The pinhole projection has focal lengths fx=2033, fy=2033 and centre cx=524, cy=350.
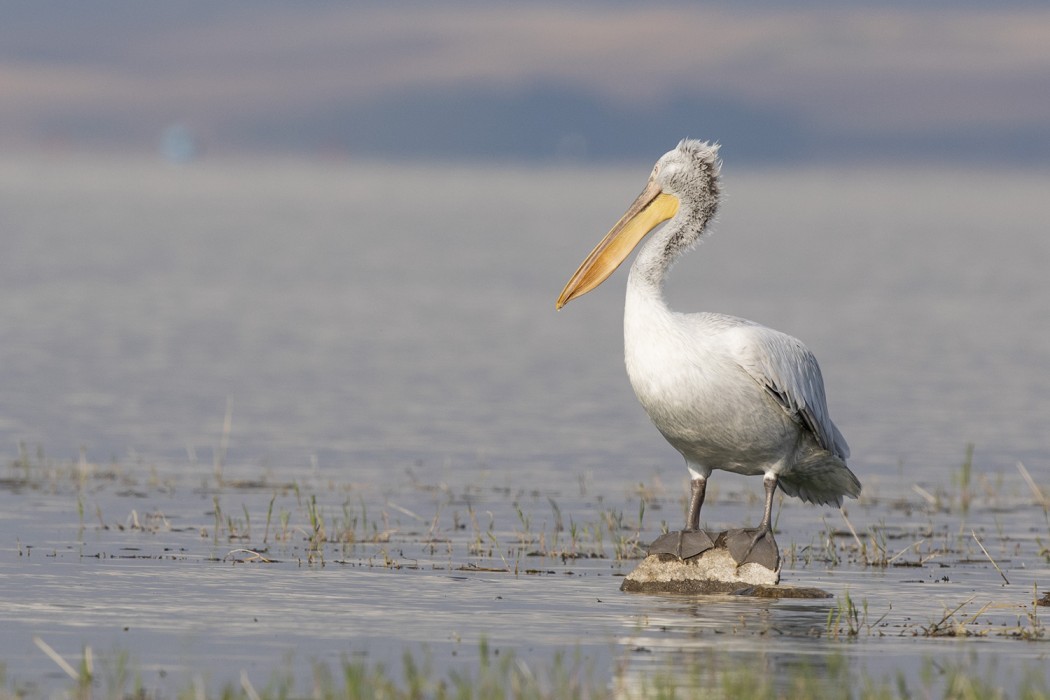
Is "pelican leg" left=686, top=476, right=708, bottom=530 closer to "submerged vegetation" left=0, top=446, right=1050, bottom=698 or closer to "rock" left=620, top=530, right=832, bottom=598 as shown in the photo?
"rock" left=620, top=530, right=832, bottom=598

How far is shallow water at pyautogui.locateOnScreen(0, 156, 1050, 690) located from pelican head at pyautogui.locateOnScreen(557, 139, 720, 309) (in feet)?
5.64

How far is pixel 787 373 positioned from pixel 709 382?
1.66 feet

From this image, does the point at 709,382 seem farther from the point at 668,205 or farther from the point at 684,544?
the point at 668,205

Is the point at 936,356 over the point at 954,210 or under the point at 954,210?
under

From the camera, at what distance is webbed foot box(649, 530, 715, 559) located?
10695mm

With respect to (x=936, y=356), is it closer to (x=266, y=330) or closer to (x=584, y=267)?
(x=266, y=330)

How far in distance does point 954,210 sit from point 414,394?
145 metres

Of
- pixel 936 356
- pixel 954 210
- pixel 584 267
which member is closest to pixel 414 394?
pixel 936 356

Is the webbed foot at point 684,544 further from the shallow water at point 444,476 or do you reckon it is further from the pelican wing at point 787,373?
the pelican wing at point 787,373

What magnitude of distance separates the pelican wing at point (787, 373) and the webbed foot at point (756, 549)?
0.71 meters

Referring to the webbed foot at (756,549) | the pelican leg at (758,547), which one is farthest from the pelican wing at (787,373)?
the webbed foot at (756,549)

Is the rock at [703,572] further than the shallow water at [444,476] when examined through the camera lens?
Yes

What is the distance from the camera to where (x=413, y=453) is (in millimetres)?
18828

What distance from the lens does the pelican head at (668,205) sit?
11.4 metres
